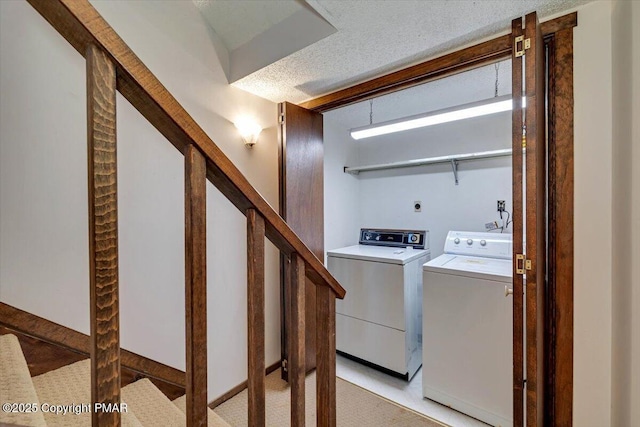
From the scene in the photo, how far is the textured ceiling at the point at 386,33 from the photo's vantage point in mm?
1340

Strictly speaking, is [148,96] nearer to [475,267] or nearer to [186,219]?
[186,219]

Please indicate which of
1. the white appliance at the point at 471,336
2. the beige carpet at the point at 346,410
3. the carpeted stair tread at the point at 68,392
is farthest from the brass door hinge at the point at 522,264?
the carpeted stair tread at the point at 68,392

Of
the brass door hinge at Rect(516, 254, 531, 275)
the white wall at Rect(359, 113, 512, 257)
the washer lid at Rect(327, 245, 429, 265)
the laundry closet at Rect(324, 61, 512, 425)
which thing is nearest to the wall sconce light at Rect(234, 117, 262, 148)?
the laundry closet at Rect(324, 61, 512, 425)

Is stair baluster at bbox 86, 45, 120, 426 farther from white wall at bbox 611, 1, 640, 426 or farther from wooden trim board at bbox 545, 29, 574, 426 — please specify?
wooden trim board at bbox 545, 29, 574, 426

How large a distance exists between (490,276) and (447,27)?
4.91 ft

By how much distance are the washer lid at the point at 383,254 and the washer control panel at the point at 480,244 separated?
297 mm

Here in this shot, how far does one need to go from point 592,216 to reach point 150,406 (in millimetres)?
2246

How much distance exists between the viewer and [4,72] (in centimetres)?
125

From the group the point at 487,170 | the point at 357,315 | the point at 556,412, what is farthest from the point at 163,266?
the point at 487,170

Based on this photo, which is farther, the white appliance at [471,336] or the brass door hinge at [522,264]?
the white appliance at [471,336]

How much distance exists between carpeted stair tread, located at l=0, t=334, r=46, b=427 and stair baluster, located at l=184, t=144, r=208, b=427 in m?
0.40

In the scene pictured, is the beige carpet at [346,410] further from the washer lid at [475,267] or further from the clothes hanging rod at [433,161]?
the clothes hanging rod at [433,161]

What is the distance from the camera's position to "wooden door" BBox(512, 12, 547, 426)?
1.32 m

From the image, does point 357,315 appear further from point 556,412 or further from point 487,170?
point 487,170
